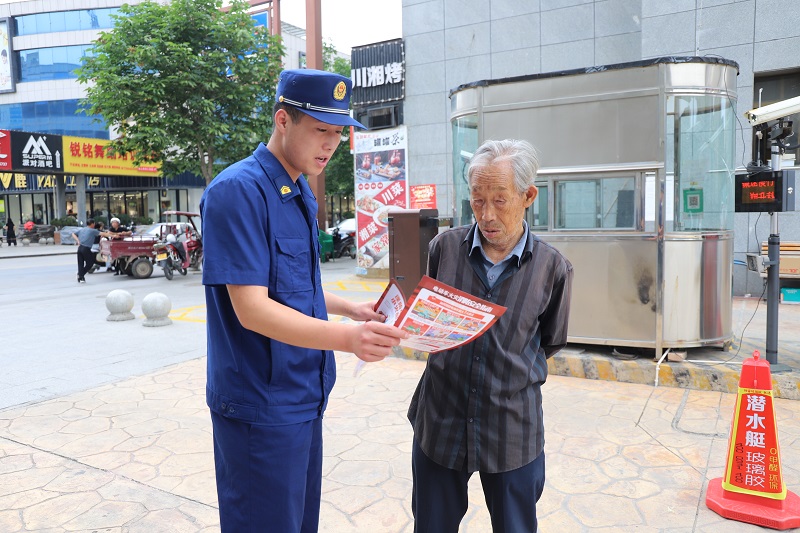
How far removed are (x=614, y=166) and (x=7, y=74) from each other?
152ft

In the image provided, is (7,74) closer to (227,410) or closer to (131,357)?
(131,357)

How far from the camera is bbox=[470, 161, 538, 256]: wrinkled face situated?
1949 millimetres

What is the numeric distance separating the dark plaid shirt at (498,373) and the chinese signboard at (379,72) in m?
12.2

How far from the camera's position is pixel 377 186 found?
45.1 ft

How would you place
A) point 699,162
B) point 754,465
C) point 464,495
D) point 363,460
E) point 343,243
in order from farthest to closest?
point 343,243, point 699,162, point 363,460, point 754,465, point 464,495

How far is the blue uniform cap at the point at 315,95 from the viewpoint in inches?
67.4

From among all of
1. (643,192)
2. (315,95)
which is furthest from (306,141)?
(643,192)

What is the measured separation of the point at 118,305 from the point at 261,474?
25.9ft

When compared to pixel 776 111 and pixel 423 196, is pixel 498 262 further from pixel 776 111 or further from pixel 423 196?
pixel 423 196

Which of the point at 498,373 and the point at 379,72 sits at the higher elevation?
the point at 379,72

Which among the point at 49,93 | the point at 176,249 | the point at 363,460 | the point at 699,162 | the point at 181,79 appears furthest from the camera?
the point at 49,93

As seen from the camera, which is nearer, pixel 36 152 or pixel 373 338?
pixel 373 338

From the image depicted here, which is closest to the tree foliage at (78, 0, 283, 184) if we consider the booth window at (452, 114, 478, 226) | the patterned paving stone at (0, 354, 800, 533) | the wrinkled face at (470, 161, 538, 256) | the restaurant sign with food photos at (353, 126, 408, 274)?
the restaurant sign with food photos at (353, 126, 408, 274)

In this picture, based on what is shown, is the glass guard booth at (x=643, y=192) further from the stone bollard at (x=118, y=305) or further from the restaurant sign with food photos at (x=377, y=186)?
the restaurant sign with food photos at (x=377, y=186)
